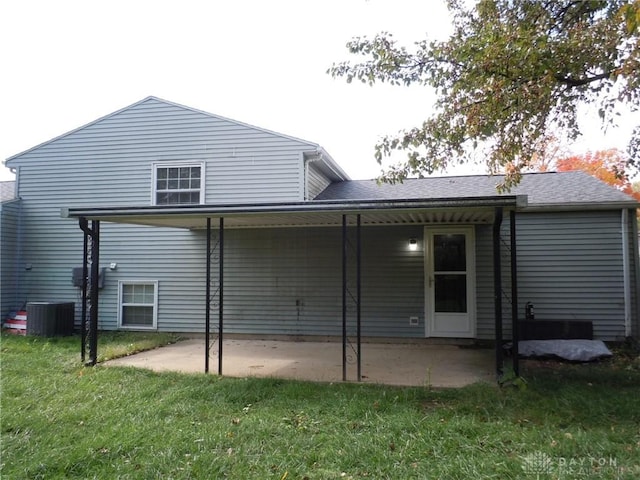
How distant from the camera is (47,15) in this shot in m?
6.19

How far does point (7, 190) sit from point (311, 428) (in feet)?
40.6

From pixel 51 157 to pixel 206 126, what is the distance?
13.2 ft

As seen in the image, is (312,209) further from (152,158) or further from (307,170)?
(152,158)

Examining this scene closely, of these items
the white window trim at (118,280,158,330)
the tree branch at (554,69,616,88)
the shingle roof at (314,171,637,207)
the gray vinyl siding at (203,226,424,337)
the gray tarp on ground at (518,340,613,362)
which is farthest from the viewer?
the white window trim at (118,280,158,330)

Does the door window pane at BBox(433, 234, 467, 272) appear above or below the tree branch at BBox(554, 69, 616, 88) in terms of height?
below

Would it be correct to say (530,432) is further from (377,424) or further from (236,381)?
(236,381)

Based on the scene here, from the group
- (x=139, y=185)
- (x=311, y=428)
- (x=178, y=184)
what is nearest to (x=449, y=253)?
(x=311, y=428)

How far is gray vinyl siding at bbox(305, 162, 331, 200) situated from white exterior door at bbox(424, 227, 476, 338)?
2.56 meters

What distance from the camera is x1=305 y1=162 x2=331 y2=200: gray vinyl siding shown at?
9156 millimetres

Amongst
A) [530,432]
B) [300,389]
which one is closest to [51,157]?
[300,389]

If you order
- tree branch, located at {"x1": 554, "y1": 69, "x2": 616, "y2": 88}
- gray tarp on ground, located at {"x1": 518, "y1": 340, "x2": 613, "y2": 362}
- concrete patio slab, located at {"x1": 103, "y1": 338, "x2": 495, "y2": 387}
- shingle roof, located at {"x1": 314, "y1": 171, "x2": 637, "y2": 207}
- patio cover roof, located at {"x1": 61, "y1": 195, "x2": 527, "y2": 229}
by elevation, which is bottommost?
concrete patio slab, located at {"x1": 103, "y1": 338, "x2": 495, "y2": 387}

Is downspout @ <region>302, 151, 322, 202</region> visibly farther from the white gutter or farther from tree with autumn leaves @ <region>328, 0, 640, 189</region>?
the white gutter

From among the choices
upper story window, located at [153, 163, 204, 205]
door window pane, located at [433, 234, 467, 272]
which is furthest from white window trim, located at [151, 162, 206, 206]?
door window pane, located at [433, 234, 467, 272]

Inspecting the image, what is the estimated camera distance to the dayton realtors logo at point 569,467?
2.96m
